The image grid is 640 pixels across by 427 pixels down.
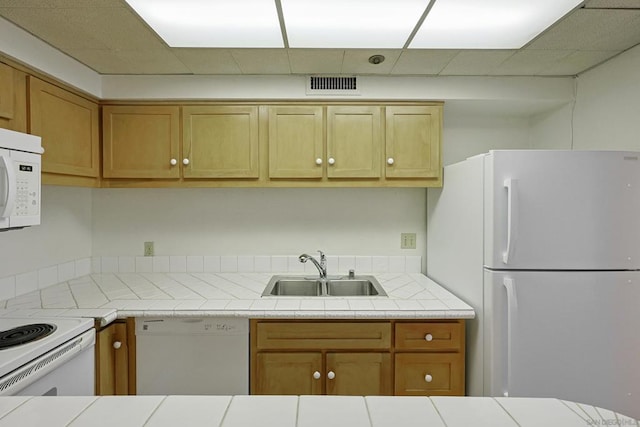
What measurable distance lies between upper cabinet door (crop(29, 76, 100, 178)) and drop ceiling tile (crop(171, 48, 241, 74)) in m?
0.69

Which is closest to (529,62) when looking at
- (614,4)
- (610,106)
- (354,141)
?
(610,106)

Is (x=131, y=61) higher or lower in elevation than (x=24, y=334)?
higher

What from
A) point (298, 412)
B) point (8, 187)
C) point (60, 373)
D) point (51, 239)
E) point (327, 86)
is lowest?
point (60, 373)

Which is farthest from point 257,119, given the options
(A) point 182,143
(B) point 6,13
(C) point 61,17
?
(B) point 6,13

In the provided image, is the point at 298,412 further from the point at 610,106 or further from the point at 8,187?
the point at 610,106

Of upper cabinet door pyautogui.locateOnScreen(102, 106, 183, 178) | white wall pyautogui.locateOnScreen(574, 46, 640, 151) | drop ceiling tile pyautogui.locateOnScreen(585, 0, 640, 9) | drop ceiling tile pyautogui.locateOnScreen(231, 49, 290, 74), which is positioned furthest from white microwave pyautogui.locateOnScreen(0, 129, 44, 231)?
white wall pyautogui.locateOnScreen(574, 46, 640, 151)

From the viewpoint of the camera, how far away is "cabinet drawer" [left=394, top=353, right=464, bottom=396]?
1.93 m

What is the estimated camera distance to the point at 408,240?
274 centimetres

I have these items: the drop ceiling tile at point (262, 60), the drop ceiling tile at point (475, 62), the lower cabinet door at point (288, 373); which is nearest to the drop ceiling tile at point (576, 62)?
the drop ceiling tile at point (475, 62)

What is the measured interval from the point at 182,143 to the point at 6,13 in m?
1.01

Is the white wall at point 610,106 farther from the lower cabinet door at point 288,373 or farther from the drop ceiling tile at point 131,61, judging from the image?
the drop ceiling tile at point 131,61

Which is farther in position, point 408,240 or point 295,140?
point 408,240

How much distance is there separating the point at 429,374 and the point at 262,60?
198 cm

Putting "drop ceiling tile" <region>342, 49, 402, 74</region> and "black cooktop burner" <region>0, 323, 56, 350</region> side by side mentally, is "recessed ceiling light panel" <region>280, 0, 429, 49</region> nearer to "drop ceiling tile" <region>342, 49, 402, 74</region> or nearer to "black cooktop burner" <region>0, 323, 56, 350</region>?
"drop ceiling tile" <region>342, 49, 402, 74</region>
